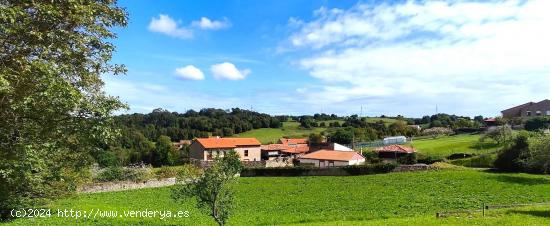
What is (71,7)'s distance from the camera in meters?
10.7

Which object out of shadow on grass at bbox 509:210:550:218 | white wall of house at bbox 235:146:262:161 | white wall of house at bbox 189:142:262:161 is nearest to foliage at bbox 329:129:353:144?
white wall of house at bbox 189:142:262:161

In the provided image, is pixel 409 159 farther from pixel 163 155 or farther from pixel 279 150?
pixel 163 155

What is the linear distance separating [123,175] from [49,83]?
55.0 m

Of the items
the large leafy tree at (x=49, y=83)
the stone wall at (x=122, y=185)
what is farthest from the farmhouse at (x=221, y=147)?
the large leafy tree at (x=49, y=83)

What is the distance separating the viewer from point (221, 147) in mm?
96250

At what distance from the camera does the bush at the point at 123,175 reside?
194 feet

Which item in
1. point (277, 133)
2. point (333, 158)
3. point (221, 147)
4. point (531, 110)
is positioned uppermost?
point (531, 110)

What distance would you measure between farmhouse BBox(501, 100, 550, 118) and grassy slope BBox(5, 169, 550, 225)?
77.5m

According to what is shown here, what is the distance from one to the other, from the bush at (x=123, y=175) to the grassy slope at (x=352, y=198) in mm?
5112

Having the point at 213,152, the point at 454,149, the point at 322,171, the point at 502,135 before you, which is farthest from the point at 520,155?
the point at 213,152

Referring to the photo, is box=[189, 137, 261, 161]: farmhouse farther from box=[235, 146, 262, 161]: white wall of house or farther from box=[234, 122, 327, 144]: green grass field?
box=[234, 122, 327, 144]: green grass field

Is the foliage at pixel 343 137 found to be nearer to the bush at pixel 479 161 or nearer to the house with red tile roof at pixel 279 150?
the house with red tile roof at pixel 279 150

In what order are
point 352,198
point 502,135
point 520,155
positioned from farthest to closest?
point 502,135, point 520,155, point 352,198

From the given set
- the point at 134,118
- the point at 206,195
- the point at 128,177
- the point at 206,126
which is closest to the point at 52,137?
→ the point at 206,195
